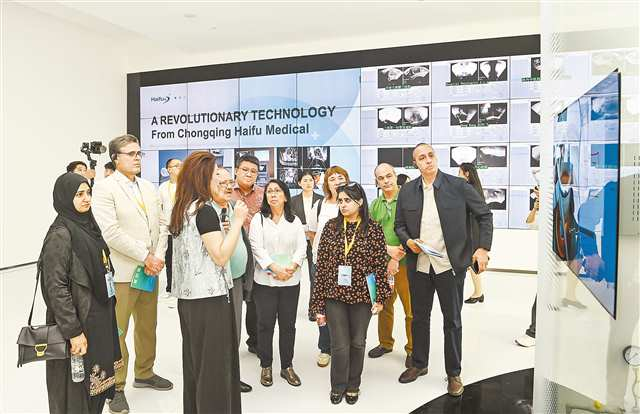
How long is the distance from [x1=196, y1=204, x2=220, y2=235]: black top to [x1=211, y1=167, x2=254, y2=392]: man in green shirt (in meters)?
0.18

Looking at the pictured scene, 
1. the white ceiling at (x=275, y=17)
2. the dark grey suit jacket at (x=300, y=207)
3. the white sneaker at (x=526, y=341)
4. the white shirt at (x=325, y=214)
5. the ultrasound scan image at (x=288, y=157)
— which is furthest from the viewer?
the ultrasound scan image at (x=288, y=157)

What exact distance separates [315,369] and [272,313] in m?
0.69

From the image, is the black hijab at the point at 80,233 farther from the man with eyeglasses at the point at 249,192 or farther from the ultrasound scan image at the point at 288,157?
the ultrasound scan image at the point at 288,157

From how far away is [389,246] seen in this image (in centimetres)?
403

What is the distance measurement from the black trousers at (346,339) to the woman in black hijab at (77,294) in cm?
142

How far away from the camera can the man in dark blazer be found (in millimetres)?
3553

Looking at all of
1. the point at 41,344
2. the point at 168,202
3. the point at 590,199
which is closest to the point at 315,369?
the point at 168,202

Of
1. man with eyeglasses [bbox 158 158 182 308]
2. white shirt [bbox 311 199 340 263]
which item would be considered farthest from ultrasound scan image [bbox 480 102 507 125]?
man with eyeglasses [bbox 158 158 182 308]

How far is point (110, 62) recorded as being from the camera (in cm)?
1051

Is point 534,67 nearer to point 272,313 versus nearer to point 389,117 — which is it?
point 389,117

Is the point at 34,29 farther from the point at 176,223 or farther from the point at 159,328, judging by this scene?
the point at 176,223

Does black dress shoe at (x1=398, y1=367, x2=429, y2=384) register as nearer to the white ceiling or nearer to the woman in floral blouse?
the woman in floral blouse

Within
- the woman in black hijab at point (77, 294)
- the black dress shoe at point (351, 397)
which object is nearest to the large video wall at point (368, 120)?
the black dress shoe at point (351, 397)

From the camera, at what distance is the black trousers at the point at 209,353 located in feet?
8.85
